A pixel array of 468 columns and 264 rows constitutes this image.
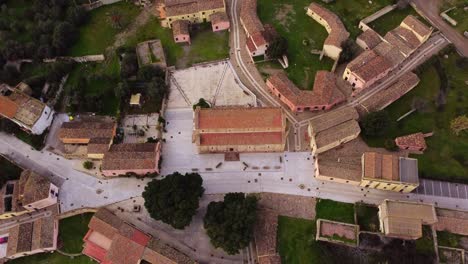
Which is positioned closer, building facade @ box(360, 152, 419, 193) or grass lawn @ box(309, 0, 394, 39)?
building facade @ box(360, 152, 419, 193)

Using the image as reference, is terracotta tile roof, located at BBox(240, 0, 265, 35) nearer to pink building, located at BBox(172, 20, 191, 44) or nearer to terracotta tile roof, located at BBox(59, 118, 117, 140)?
pink building, located at BBox(172, 20, 191, 44)

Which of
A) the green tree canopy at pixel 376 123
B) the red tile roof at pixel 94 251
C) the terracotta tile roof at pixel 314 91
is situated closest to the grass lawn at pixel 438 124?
the green tree canopy at pixel 376 123

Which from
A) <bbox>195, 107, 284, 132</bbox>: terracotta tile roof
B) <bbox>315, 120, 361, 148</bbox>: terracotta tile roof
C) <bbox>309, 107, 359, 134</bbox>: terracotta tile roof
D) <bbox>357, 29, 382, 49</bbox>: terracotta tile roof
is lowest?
<bbox>315, 120, 361, 148</bbox>: terracotta tile roof

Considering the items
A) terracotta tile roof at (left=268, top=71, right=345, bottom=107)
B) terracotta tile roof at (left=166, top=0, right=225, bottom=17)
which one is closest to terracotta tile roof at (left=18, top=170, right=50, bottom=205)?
terracotta tile roof at (left=166, top=0, right=225, bottom=17)

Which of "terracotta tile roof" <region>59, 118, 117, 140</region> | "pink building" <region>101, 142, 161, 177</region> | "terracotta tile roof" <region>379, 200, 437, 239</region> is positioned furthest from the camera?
"terracotta tile roof" <region>59, 118, 117, 140</region>

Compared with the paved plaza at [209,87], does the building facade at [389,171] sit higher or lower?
lower

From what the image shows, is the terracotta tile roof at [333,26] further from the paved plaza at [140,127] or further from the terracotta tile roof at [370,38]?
the paved plaza at [140,127]
